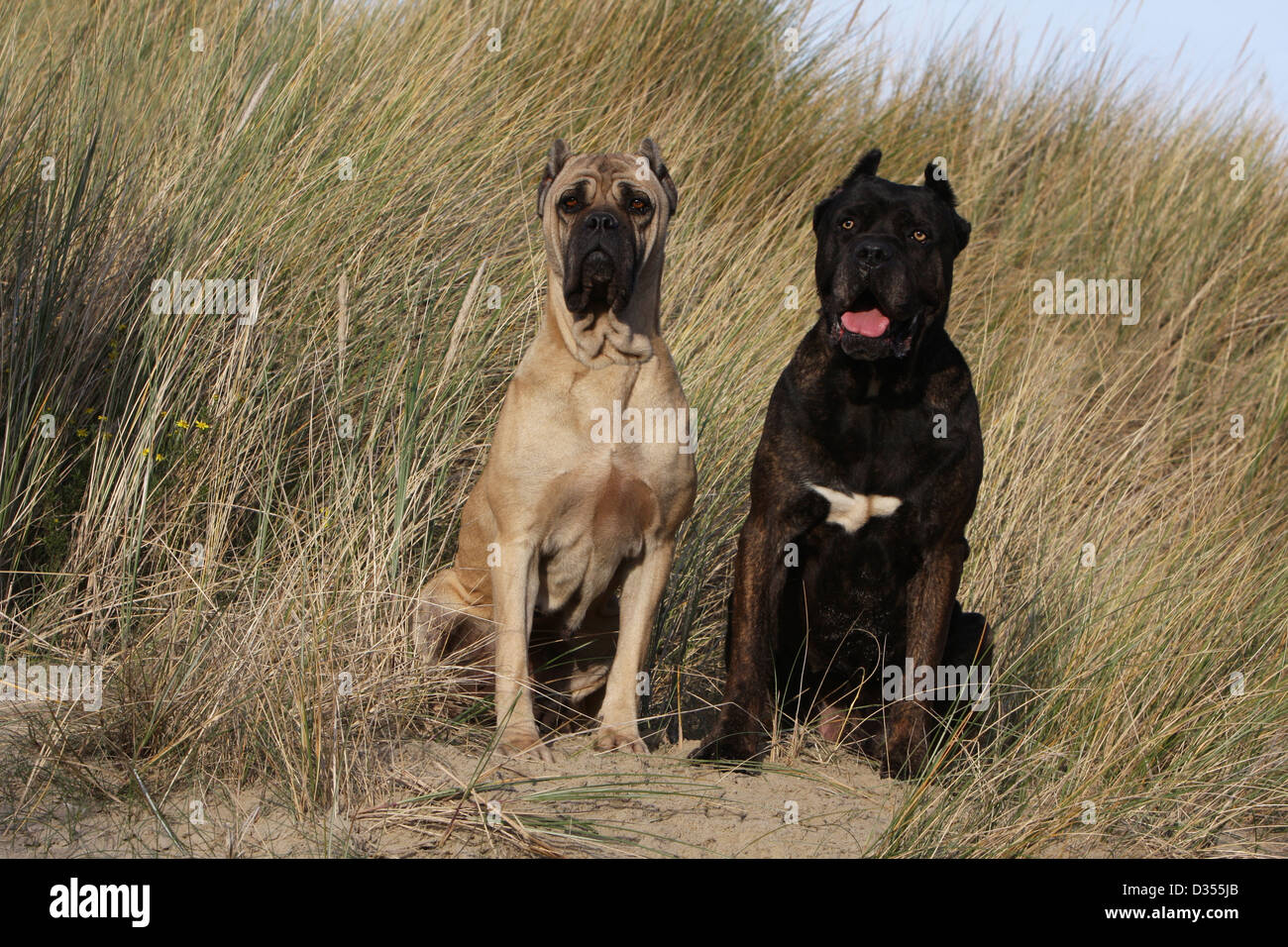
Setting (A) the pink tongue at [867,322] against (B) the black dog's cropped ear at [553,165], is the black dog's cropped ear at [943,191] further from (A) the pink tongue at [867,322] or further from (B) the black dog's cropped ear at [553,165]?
(B) the black dog's cropped ear at [553,165]

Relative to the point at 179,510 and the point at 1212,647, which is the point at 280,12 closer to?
the point at 179,510

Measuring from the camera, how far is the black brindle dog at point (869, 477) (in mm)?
3959

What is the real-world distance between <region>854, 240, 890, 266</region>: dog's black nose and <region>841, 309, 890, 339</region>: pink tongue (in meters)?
0.15

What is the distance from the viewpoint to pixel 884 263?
3875 millimetres

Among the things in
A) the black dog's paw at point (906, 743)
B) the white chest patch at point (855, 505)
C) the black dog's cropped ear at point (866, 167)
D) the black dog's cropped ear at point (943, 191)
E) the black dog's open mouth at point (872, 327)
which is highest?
the black dog's cropped ear at point (866, 167)

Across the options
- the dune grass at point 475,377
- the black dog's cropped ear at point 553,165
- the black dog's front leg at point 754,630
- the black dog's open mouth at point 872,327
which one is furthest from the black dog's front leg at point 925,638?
the black dog's cropped ear at point 553,165

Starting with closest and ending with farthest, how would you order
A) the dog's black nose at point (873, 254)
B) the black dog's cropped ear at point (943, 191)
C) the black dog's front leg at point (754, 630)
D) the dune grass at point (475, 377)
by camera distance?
1. the dune grass at point (475, 377)
2. the dog's black nose at point (873, 254)
3. the black dog's front leg at point (754, 630)
4. the black dog's cropped ear at point (943, 191)

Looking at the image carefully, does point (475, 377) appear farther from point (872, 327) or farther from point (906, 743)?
point (906, 743)

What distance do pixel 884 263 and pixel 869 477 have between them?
23.9 inches

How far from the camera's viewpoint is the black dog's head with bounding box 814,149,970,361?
12.8 ft

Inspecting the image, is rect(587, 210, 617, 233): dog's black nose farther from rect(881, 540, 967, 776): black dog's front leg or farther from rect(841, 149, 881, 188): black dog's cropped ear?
rect(881, 540, 967, 776): black dog's front leg

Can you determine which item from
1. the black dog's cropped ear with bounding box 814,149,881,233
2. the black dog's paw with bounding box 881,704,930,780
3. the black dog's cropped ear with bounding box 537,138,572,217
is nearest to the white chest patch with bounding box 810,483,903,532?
the black dog's paw with bounding box 881,704,930,780

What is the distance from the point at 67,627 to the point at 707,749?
1836 mm
